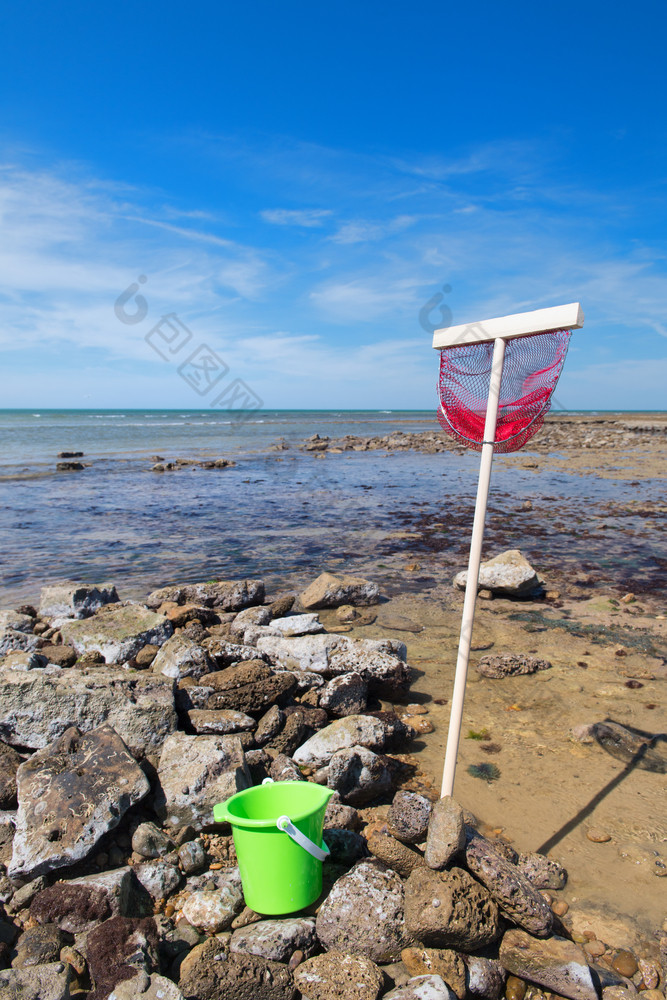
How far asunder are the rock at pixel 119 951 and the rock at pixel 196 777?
0.74 m

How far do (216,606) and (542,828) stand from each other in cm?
491

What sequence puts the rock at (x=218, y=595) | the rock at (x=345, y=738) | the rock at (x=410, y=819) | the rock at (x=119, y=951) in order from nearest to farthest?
1. the rock at (x=119, y=951)
2. the rock at (x=410, y=819)
3. the rock at (x=345, y=738)
4. the rock at (x=218, y=595)

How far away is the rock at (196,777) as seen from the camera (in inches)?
146

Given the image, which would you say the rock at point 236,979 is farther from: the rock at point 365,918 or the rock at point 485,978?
the rock at point 485,978

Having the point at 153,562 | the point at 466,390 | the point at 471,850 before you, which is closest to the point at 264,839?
the point at 471,850

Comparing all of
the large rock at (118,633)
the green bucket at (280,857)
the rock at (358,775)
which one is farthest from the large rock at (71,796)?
the large rock at (118,633)

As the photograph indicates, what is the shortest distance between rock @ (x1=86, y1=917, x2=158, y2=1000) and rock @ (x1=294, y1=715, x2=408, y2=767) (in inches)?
62.5

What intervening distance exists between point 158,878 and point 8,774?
1.39 meters

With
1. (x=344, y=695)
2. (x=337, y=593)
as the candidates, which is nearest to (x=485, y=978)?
(x=344, y=695)

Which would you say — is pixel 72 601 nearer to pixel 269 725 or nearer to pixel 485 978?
pixel 269 725

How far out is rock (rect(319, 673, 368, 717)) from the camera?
508 centimetres

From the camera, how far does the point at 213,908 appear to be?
3.12 meters

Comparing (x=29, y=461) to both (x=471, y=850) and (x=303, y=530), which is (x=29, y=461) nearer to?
(x=303, y=530)

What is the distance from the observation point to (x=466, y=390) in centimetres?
364
